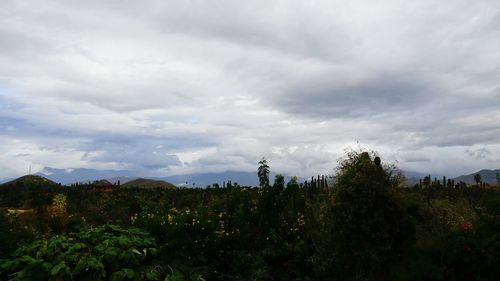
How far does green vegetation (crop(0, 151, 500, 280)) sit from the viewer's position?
7.20 m

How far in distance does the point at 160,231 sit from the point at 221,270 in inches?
60.5

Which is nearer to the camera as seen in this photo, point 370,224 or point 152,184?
point 370,224

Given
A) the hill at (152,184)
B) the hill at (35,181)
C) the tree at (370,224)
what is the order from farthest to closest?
the hill at (152,184)
the hill at (35,181)
the tree at (370,224)

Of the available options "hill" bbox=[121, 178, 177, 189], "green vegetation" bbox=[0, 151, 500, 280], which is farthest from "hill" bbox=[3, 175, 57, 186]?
"green vegetation" bbox=[0, 151, 500, 280]

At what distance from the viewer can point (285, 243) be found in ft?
31.5

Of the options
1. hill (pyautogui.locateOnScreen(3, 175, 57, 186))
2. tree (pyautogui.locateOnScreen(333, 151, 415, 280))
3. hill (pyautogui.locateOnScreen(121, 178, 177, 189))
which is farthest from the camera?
hill (pyautogui.locateOnScreen(121, 178, 177, 189))

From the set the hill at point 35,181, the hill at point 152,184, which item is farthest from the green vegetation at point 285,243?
the hill at point 152,184

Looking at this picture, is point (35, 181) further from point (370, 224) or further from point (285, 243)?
point (370, 224)

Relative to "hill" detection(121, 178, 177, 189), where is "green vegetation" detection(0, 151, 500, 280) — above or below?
below

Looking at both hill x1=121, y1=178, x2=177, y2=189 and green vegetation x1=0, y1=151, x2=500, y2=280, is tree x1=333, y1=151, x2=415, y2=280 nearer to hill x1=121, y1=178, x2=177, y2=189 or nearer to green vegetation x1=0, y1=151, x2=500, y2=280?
green vegetation x1=0, y1=151, x2=500, y2=280

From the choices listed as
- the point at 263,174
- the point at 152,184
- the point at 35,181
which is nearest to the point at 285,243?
the point at 263,174

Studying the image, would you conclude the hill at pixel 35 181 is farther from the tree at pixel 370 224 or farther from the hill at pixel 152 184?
the tree at pixel 370 224

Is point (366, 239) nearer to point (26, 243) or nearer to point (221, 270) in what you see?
point (221, 270)

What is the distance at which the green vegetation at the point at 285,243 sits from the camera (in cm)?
720
